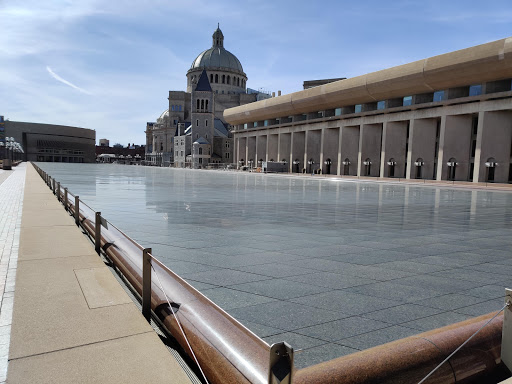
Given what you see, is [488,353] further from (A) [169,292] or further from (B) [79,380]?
(B) [79,380]

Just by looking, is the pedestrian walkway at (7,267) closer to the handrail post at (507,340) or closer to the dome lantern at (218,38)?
the handrail post at (507,340)

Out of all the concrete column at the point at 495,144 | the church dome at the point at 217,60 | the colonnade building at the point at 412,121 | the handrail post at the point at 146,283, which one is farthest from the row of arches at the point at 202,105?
the handrail post at the point at 146,283

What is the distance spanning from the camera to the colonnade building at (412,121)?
36.3 m

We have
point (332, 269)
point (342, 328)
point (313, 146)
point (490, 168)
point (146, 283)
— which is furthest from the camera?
point (313, 146)

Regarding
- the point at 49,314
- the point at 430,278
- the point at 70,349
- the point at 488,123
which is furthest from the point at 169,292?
the point at 488,123

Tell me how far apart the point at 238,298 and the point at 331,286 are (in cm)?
116

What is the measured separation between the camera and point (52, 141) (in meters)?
128

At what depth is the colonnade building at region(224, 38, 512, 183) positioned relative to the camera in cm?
3631

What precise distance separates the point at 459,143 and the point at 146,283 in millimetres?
42756

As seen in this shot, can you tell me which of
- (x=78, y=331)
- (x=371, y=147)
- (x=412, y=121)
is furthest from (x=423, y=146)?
(x=78, y=331)

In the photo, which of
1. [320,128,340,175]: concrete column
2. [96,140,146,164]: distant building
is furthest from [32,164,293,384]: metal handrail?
[96,140,146,164]: distant building

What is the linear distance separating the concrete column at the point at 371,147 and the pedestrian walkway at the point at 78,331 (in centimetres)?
4744

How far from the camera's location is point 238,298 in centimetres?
423

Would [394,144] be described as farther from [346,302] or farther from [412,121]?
[346,302]
